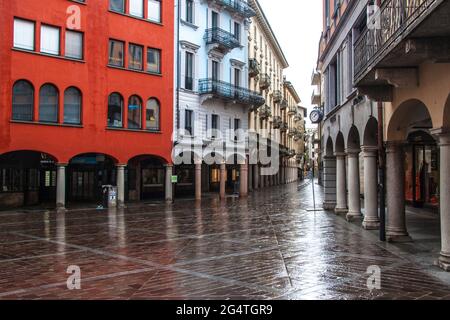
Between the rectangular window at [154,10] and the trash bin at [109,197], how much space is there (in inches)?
429

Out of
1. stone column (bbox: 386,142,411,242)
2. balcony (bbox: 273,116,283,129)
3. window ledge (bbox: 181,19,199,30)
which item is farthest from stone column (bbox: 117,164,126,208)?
balcony (bbox: 273,116,283,129)

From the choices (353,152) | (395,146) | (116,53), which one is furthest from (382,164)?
(116,53)

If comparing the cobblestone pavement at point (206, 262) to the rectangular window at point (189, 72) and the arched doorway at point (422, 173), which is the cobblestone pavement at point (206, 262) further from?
the rectangular window at point (189, 72)

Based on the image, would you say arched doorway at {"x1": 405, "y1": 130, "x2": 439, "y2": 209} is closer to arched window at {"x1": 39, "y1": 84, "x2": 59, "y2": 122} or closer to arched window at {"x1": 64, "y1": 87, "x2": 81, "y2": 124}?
arched window at {"x1": 64, "y1": 87, "x2": 81, "y2": 124}

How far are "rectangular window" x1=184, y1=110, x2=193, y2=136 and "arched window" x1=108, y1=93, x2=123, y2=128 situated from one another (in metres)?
5.62

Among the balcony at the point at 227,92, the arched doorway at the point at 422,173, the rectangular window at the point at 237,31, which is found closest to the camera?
the arched doorway at the point at 422,173

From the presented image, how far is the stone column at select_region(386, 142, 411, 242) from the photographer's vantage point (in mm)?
12227

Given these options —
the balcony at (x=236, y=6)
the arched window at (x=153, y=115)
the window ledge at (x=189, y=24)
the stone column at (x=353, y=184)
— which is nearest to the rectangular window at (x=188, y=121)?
the arched window at (x=153, y=115)

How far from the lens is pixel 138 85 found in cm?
2842

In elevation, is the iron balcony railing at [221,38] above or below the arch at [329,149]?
above

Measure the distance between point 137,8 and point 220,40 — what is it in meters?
7.44

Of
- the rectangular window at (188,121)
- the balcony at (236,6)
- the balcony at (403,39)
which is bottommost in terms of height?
the balcony at (403,39)

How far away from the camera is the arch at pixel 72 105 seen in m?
25.0

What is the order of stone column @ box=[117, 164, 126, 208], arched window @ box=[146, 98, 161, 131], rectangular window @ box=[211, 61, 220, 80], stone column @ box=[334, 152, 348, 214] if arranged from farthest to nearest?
rectangular window @ box=[211, 61, 220, 80], arched window @ box=[146, 98, 161, 131], stone column @ box=[117, 164, 126, 208], stone column @ box=[334, 152, 348, 214]
